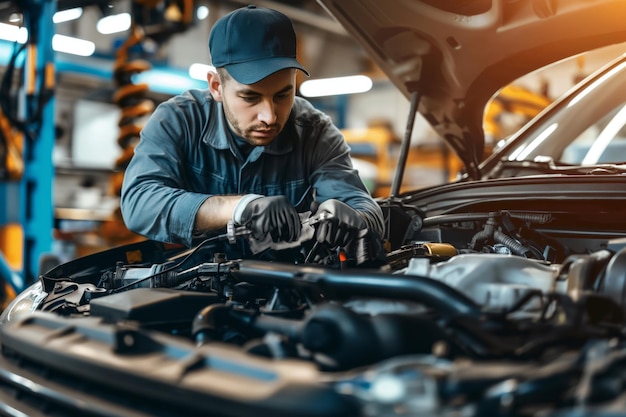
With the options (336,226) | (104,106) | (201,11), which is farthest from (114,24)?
(336,226)

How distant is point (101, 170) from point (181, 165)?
7.76 metres

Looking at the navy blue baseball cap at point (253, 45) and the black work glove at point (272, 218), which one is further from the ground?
the navy blue baseball cap at point (253, 45)

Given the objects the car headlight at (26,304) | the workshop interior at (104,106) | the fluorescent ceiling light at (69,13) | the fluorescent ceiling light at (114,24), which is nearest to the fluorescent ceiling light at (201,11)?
the workshop interior at (104,106)

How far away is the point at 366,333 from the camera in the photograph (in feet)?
3.27

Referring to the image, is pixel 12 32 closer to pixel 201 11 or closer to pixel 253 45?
pixel 201 11

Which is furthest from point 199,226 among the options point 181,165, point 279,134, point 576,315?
point 576,315

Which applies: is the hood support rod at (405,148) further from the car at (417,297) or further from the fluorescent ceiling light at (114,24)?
the fluorescent ceiling light at (114,24)

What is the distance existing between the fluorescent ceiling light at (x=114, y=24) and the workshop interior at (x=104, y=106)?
0.06 m

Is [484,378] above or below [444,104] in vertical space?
below

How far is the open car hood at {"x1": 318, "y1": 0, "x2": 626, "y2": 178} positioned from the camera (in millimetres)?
1932

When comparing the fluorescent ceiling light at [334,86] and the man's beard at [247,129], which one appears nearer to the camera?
the man's beard at [247,129]

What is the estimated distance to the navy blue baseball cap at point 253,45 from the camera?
1818mm

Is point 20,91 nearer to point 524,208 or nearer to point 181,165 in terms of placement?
point 181,165

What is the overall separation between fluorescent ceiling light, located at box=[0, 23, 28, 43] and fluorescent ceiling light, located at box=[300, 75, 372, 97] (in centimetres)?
614
